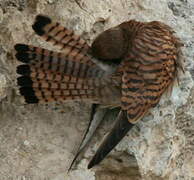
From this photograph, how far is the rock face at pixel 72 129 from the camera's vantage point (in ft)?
13.1

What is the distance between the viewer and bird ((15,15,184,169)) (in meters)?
3.91

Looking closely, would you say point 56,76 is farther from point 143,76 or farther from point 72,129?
point 143,76

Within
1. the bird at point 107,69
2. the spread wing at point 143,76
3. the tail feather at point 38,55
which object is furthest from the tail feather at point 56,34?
the spread wing at point 143,76

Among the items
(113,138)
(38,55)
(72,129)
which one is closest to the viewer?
(113,138)

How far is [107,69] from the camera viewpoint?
421 cm

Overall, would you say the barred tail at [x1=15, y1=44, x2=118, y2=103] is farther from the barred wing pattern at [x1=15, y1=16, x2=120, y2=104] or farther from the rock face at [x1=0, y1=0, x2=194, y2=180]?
the rock face at [x1=0, y1=0, x2=194, y2=180]

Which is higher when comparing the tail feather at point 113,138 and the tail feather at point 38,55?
the tail feather at point 38,55

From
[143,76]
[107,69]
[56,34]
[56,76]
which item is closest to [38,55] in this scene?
[56,76]

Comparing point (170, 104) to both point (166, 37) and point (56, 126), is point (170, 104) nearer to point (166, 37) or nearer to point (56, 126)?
point (166, 37)

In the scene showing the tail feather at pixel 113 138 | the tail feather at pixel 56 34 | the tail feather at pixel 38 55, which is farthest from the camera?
the tail feather at pixel 56 34

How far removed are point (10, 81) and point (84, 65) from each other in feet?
1.80

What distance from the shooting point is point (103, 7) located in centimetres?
476

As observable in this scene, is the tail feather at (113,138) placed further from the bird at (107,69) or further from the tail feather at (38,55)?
the tail feather at (38,55)

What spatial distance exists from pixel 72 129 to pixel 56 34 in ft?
2.28
